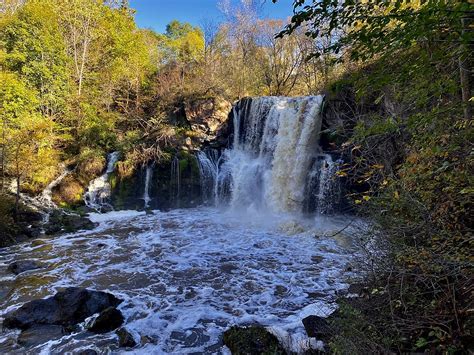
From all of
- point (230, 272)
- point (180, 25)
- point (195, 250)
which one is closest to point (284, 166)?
point (195, 250)

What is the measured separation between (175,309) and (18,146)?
9.96m

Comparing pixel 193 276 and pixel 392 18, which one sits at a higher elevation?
pixel 392 18

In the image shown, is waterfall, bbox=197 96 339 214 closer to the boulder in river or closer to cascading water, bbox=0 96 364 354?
cascading water, bbox=0 96 364 354

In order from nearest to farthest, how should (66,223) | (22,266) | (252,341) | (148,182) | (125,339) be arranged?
(252,341), (125,339), (22,266), (66,223), (148,182)

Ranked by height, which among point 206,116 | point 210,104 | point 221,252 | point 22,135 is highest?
point 210,104

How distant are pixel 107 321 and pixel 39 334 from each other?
3.67 feet

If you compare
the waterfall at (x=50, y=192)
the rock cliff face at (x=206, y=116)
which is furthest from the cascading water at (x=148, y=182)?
the waterfall at (x=50, y=192)

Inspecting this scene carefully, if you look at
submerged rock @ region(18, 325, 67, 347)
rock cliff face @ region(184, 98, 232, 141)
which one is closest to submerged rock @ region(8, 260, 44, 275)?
submerged rock @ region(18, 325, 67, 347)

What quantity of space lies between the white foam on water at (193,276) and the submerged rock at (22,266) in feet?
0.64

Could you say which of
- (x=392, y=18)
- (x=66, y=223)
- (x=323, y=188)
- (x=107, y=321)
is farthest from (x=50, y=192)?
(x=392, y=18)

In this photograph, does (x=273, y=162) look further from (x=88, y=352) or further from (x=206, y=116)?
(x=88, y=352)

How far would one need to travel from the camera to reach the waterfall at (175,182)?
50.9 ft

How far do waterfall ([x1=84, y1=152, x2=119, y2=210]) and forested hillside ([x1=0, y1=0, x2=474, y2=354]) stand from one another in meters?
0.31

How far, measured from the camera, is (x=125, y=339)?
4.94 m
